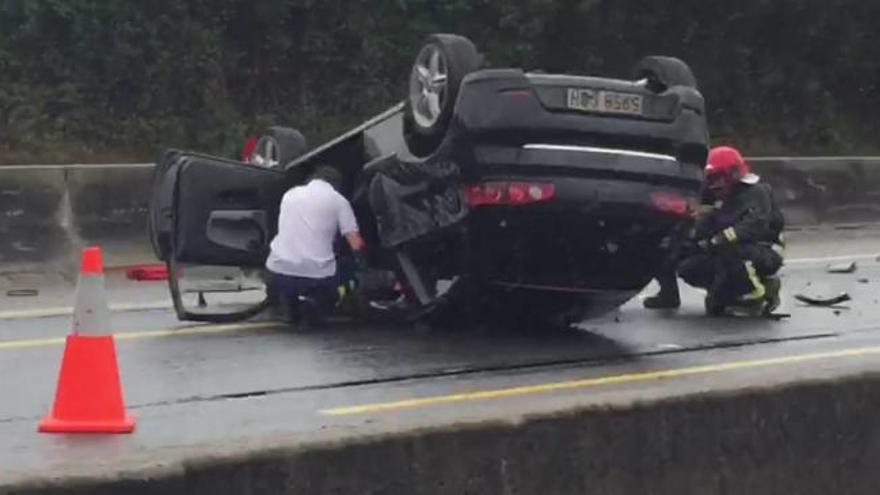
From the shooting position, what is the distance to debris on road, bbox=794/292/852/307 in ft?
40.2

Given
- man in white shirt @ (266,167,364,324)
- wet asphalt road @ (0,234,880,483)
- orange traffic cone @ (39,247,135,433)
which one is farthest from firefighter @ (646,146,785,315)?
orange traffic cone @ (39,247,135,433)

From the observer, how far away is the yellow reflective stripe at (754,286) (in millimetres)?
11273

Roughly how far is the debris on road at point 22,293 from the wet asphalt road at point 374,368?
2.02 meters

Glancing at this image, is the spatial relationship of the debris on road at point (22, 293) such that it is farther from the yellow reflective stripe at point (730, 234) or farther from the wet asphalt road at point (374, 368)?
the yellow reflective stripe at point (730, 234)

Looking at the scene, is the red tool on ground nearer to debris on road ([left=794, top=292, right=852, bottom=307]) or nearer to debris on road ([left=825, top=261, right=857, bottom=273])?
debris on road ([left=794, top=292, right=852, bottom=307])

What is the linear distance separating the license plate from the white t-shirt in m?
1.98

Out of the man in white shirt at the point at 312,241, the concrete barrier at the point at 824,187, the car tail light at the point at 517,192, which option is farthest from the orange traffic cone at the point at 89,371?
the concrete barrier at the point at 824,187

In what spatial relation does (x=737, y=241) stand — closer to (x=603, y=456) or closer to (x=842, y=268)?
(x=842, y=268)

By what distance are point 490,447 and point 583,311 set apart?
4.86 metres

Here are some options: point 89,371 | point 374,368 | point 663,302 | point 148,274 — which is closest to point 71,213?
point 148,274

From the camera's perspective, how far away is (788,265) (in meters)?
15.8

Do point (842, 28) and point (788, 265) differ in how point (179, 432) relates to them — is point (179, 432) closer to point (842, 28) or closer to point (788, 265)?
point (788, 265)

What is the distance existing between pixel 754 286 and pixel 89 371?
20.1 ft

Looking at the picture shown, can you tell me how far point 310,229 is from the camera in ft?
33.4
